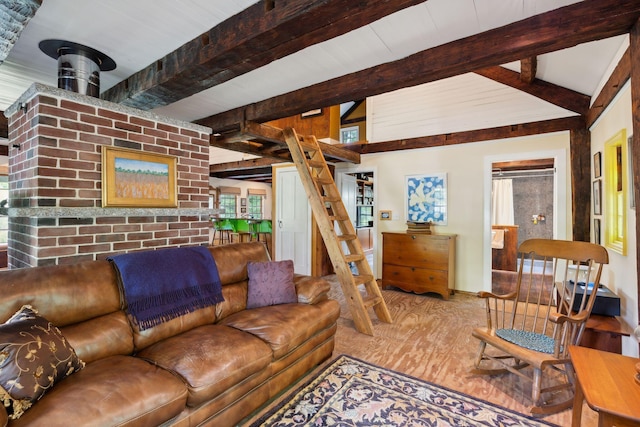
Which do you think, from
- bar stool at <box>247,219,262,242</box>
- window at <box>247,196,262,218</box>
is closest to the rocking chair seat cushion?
bar stool at <box>247,219,262,242</box>

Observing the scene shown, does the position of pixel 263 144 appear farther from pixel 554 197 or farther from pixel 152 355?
pixel 554 197

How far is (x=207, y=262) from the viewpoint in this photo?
2318 millimetres

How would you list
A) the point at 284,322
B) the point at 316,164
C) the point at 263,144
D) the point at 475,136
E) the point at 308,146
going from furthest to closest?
the point at 263,144, the point at 475,136, the point at 308,146, the point at 316,164, the point at 284,322

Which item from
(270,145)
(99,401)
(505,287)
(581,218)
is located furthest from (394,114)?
(99,401)

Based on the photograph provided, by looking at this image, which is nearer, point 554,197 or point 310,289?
point 310,289

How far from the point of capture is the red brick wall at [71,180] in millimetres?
2021

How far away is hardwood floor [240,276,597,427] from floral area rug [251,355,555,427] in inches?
5.1

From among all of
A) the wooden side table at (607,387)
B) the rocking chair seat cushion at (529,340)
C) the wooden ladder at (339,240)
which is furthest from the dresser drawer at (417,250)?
the wooden side table at (607,387)

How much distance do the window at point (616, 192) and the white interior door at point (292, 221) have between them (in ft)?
13.5

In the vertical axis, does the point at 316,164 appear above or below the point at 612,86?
below

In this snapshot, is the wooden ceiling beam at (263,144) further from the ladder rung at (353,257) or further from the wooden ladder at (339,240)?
the ladder rung at (353,257)

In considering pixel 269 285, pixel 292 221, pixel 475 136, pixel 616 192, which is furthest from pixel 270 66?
pixel 292 221

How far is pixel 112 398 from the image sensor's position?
1.24 meters

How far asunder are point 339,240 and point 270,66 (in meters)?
1.83
